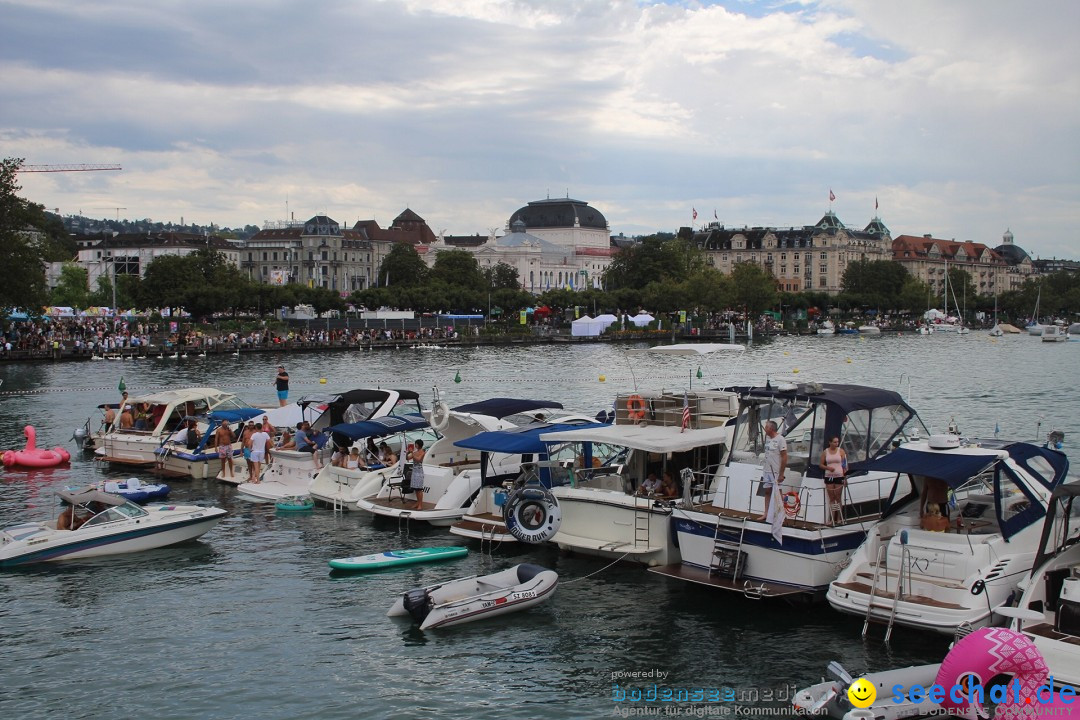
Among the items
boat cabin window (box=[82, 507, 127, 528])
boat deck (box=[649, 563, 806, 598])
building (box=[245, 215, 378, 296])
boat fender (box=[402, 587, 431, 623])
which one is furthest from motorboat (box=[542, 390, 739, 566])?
building (box=[245, 215, 378, 296])

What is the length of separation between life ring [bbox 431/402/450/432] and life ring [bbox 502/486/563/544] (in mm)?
5895

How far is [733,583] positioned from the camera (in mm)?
16859

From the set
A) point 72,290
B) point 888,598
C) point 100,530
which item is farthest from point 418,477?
point 72,290

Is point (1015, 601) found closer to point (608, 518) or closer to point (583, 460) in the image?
point (608, 518)

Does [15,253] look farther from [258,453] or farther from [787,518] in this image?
[787,518]

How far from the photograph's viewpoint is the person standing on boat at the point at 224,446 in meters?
29.4

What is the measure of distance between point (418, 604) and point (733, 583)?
5.09 meters

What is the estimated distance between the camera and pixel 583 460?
23406mm

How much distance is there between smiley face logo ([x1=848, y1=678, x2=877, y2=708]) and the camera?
12.4 metres

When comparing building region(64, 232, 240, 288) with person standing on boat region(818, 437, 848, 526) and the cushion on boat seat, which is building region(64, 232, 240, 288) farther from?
person standing on boat region(818, 437, 848, 526)

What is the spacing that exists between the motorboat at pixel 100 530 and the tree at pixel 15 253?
200ft

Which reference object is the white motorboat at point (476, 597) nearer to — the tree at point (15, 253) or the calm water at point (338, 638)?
the calm water at point (338, 638)

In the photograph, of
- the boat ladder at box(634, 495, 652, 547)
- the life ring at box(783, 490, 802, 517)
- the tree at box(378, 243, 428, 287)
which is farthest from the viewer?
the tree at box(378, 243, 428, 287)

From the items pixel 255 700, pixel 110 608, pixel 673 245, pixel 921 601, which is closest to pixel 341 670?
pixel 255 700
